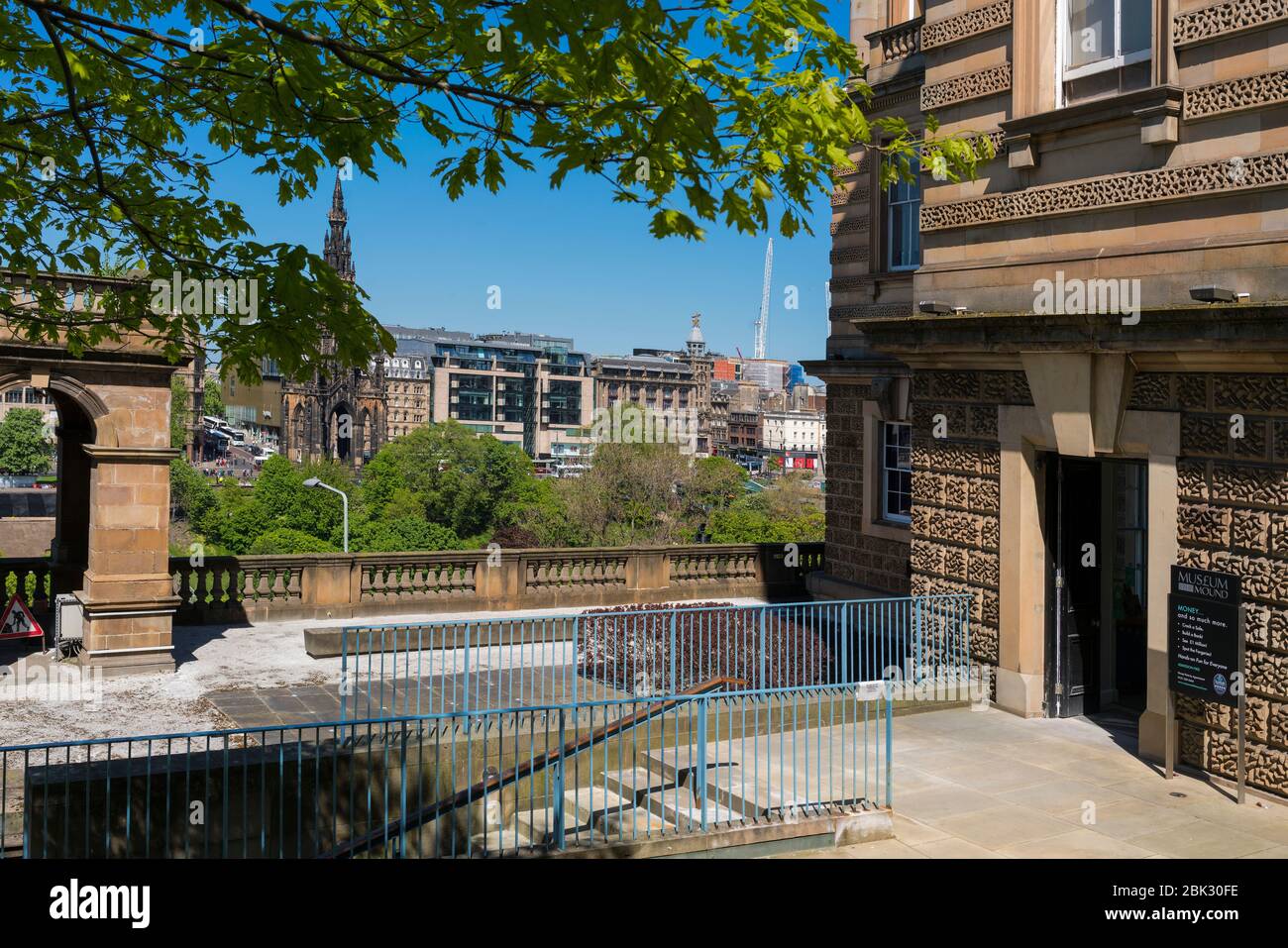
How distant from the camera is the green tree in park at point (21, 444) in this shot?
16012 centimetres

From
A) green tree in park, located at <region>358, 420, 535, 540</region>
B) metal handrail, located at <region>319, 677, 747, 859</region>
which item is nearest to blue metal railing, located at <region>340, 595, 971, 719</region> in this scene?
metal handrail, located at <region>319, 677, 747, 859</region>

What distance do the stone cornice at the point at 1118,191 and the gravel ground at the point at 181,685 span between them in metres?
7.34

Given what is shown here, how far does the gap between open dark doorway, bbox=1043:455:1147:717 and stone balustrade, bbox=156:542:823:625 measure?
9.21 metres

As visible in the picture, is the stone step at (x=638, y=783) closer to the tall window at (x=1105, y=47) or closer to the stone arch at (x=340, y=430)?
the tall window at (x=1105, y=47)

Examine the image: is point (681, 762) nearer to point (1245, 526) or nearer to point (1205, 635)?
point (1205, 635)

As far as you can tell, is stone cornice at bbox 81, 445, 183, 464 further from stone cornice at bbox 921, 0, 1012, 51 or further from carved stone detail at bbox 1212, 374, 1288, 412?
carved stone detail at bbox 1212, 374, 1288, 412

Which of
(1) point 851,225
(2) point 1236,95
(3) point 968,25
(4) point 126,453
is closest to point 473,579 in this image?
(4) point 126,453

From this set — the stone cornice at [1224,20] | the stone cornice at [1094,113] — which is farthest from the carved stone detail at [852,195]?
the stone cornice at [1224,20]

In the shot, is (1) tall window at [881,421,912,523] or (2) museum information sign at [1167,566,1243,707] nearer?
(2) museum information sign at [1167,566,1243,707]

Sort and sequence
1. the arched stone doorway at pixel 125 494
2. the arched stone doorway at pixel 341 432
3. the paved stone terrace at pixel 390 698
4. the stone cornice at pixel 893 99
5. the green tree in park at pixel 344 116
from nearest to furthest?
the green tree in park at pixel 344 116 < the paved stone terrace at pixel 390 698 < the arched stone doorway at pixel 125 494 < the stone cornice at pixel 893 99 < the arched stone doorway at pixel 341 432

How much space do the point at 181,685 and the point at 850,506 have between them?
1188cm

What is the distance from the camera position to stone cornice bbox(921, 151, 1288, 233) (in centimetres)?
1130

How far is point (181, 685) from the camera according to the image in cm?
1520

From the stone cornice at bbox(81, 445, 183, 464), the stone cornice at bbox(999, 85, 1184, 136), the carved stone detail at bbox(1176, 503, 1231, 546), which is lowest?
the carved stone detail at bbox(1176, 503, 1231, 546)
